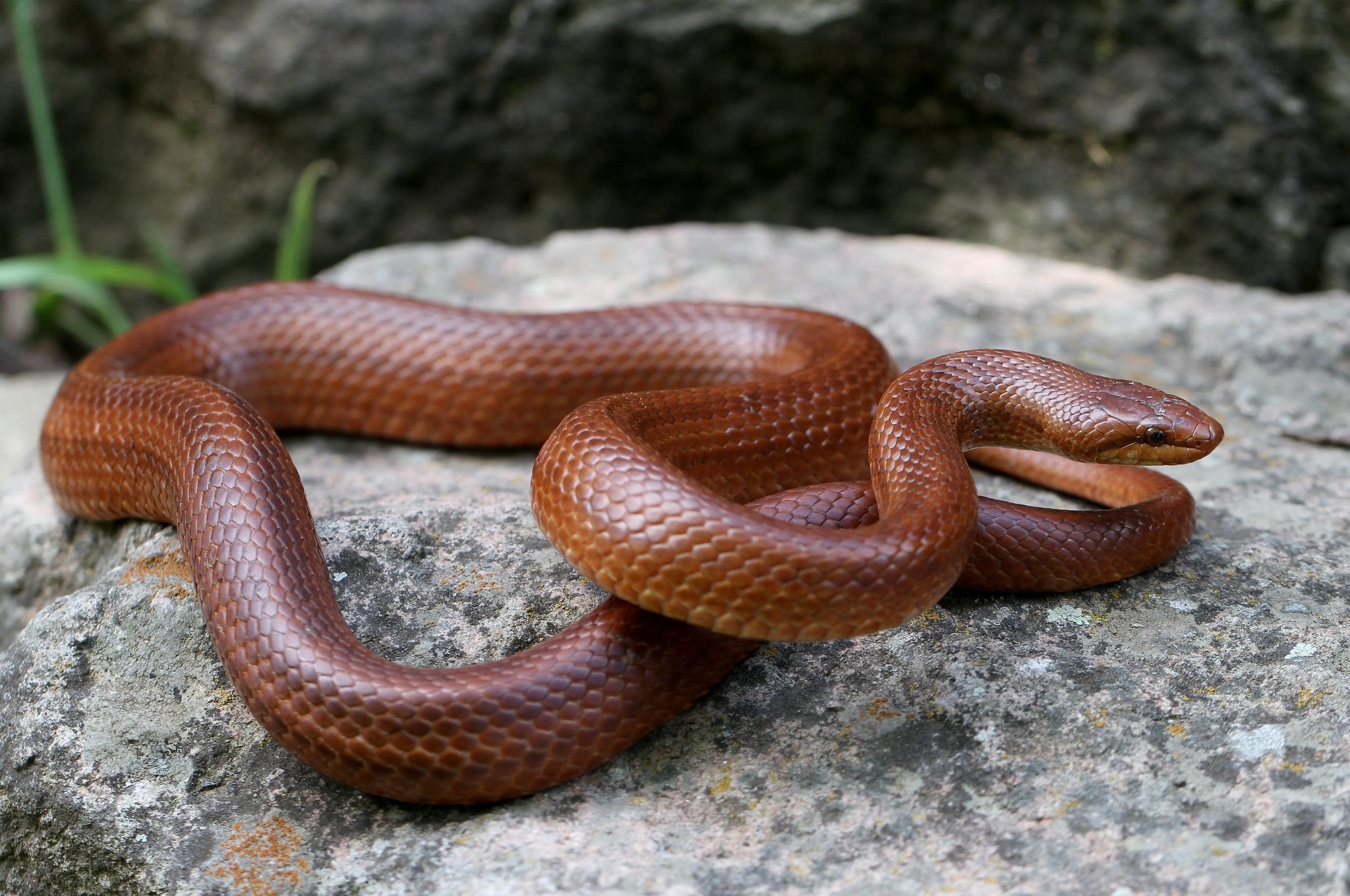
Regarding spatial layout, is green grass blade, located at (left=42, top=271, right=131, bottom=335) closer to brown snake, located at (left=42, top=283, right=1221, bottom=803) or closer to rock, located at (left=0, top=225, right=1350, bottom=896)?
brown snake, located at (left=42, top=283, right=1221, bottom=803)

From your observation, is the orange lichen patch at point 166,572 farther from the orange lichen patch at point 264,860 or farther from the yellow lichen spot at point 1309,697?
the yellow lichen spot at point 1309,697

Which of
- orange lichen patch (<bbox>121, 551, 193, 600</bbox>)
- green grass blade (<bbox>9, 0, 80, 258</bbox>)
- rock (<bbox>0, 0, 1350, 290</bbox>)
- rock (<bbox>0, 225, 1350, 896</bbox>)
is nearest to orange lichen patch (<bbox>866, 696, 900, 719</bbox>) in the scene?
rock (<bbox>0, 225, 1350, 896</bbox>)

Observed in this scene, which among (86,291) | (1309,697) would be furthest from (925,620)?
(86,291)

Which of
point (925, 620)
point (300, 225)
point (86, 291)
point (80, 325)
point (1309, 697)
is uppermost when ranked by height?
point (1309, 697)

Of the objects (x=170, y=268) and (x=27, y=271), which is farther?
(x=170, y=268)

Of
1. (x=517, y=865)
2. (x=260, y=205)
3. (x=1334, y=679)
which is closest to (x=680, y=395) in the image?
(x=517, y=865)

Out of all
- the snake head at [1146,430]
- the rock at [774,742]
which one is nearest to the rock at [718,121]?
the rock at [774,742]

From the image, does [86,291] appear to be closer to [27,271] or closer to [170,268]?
[27,271]
